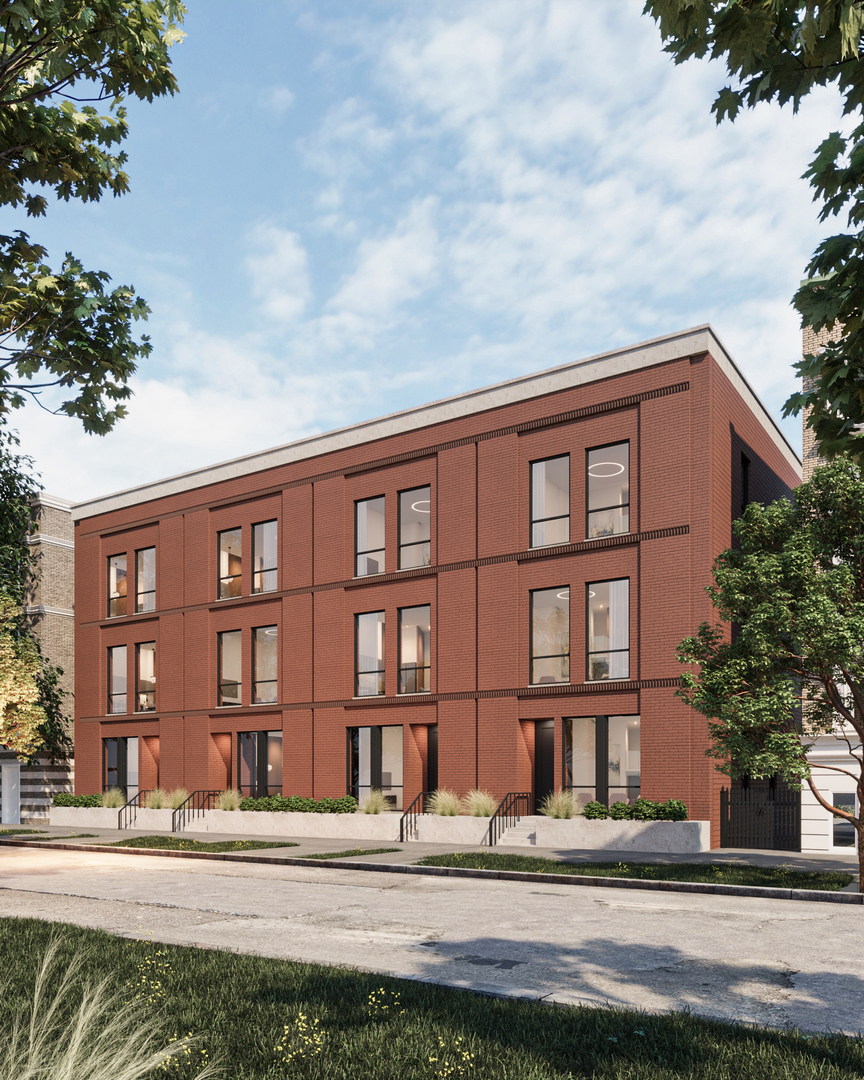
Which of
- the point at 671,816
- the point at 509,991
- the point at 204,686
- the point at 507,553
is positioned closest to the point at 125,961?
the point at 509,991

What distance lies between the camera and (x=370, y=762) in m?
33.1

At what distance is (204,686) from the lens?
38156mm

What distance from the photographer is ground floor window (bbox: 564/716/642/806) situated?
93.0 ft

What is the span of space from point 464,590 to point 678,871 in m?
13.2

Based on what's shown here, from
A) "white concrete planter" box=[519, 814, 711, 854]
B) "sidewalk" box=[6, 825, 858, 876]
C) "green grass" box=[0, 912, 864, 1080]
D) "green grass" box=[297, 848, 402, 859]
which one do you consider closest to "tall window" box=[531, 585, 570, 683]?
"white concrete planter" box=[519, 814, 711, 854]

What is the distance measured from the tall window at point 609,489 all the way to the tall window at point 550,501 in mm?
867

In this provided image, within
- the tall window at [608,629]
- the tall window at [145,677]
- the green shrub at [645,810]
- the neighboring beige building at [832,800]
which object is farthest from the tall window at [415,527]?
the tall window at [145,677]

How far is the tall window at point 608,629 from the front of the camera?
2756cm

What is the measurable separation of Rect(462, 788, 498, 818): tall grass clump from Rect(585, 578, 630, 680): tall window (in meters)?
4.71

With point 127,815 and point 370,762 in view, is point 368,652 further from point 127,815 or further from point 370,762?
point 127,815

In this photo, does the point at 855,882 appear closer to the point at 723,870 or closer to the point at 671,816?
the point at 723,870

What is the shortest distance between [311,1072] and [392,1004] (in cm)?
187

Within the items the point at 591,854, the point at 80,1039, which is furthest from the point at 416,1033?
the point at 591,854

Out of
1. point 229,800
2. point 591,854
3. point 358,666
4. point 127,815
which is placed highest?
point 358,666
